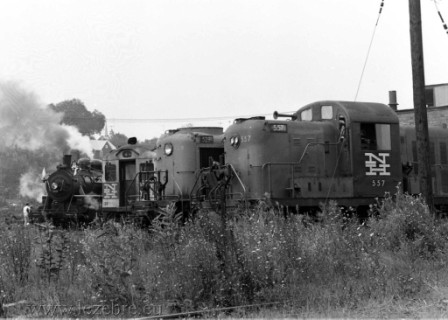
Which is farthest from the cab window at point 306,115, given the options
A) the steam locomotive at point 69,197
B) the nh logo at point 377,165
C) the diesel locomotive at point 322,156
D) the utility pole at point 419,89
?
the steam locomotive at point 69,197

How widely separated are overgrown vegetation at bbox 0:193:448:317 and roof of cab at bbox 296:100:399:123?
5.23 metres

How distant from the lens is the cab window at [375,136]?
14.9 meters

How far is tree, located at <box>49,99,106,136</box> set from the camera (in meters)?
59.2

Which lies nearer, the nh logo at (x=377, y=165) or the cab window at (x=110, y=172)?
the nh logo at (x=377, y=165)

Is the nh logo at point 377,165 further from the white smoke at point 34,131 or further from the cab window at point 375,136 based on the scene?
the white smoke at point 34,131

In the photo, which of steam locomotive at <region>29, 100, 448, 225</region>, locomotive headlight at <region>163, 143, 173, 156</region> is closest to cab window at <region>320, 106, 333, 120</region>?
steam locomotive at <region>29, 100, 448, 225</region>

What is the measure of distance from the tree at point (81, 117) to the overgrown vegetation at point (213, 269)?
4878 centimetres

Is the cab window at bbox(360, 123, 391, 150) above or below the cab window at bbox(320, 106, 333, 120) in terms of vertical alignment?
below

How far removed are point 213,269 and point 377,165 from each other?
8.42m

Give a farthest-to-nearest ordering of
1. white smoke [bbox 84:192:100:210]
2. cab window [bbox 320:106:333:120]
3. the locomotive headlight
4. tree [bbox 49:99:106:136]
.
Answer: tree [bbox 49:99:106:136], white smoke [bbox 84:192:100:210], the locomotive headlight, cab window [bbox 320:106:333:120]

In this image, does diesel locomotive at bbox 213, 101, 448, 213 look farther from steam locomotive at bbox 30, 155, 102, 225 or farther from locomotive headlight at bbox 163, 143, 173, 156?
steam locomotive at bbox 30, 155, 102, 225

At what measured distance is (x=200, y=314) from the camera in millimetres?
7148

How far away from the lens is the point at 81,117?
208ft

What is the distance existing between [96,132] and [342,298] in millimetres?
64605
